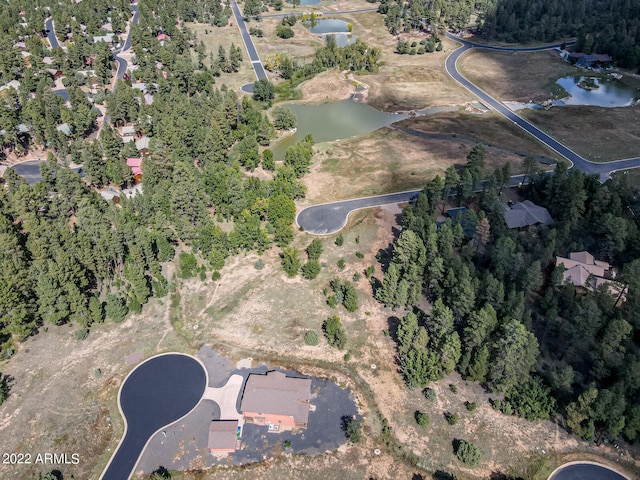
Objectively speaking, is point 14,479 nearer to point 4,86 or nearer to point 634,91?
point 4,86

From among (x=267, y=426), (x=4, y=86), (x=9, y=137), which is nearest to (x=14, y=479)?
(x=267, y=426)

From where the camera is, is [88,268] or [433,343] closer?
[433,343]

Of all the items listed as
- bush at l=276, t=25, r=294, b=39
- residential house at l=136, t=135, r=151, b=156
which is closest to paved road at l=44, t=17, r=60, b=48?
bush at l=276, t=25, r=294, b=39

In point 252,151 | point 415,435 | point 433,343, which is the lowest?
point 415,435

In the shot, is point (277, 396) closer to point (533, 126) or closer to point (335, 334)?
point (335, 334)

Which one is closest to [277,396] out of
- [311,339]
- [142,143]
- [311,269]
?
[311,339]

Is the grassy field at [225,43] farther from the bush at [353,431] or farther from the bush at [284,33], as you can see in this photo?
the bush at [353,431]

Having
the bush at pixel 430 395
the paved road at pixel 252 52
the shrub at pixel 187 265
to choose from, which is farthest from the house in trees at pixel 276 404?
the paved road at pixel 252 52

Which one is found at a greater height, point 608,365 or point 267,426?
point 608,365
